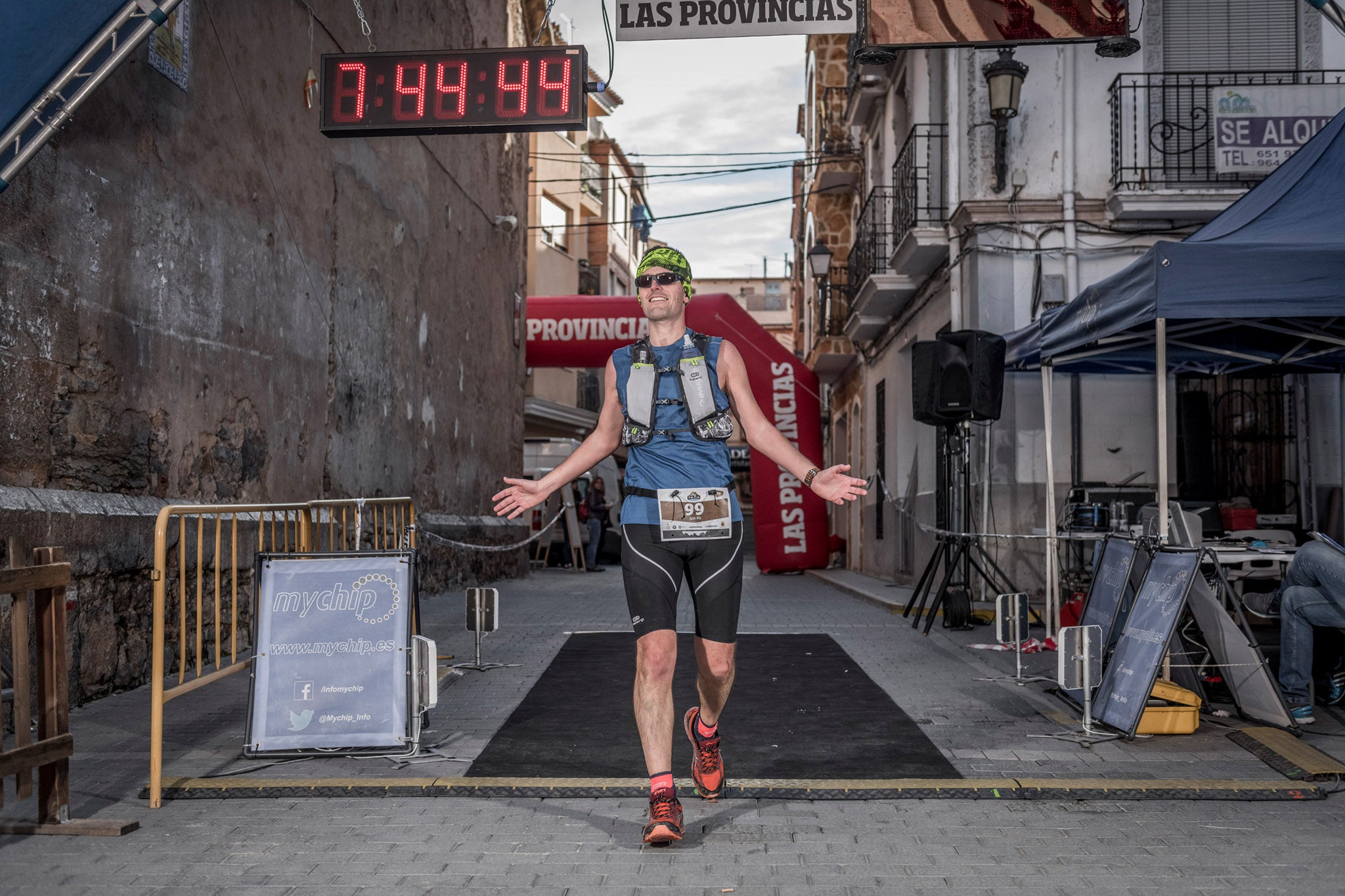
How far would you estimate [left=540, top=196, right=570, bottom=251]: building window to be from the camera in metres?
38.0

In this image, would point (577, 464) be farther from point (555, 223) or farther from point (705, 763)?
point (555, 223)

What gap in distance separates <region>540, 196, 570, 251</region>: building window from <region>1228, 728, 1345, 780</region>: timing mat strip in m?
32.7

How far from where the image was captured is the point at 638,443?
4586 mm

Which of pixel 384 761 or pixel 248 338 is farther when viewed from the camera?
pixel 248 338

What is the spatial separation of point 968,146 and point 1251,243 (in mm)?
8119

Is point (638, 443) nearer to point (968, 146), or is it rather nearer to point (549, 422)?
point (968, 146)

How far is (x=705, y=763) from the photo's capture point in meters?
4.79

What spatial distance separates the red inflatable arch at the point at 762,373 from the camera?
69.8 feet

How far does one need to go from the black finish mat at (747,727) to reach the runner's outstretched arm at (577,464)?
Answer: 1.24 m

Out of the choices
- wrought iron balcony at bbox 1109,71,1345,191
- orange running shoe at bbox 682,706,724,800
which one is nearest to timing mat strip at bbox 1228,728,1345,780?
orange running shoe at bbox 682,706,724,800

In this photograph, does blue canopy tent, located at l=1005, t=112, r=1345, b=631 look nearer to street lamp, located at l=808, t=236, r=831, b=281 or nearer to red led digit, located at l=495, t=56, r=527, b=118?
red led digit, located at l=495, t=56, r=527, b=118

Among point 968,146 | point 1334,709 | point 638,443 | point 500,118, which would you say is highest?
point 968,146

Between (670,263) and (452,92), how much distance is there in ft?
14.3

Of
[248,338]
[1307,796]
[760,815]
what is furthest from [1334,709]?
[248,338]
